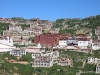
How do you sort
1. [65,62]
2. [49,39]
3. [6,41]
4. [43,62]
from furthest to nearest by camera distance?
[49,39]
[6,41]
[65,62]
[43,62]

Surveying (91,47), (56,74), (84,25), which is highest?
(84,25)

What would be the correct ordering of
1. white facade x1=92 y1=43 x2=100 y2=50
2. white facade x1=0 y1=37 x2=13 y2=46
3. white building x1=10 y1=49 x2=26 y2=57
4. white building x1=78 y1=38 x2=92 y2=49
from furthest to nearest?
1. white facade x1=0 y1=37 x2=13 y2=46
2. white building x1=78 y1=38 x2=92 y2=49
3. white facade x1=92 y1=43 x2=100 y2=50
4. white building x1=10 y1=49 x2=26 y2=57

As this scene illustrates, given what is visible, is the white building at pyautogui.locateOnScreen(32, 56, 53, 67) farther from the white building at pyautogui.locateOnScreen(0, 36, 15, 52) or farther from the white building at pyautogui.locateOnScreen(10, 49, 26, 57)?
the white building at pyautogui.locateOnScreen(0, 36, 15, 52)

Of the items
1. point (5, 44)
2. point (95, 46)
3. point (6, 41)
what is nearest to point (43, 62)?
point (5, 44)

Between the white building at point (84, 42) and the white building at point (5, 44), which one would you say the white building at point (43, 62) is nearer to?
the white building at point (5, 44)

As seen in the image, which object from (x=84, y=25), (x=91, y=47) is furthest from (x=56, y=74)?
(x=84, y=25)

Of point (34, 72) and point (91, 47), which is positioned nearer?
point (34, 72)

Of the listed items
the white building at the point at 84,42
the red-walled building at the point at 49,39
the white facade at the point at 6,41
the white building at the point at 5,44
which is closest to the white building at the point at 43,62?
the white building at the point at 5,44

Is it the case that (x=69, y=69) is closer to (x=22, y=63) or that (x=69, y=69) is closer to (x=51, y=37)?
(x=22, y=63)

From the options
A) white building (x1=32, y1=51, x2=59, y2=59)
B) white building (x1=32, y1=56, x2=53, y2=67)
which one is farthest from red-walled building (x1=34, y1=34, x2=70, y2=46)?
white building (x1=32, y1=56, x2=53, y2=67)

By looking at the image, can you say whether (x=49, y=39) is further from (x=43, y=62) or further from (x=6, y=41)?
(x=43, y=62)

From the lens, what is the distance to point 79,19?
135m

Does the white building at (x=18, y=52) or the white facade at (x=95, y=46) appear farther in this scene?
the white facade at (x=95, y=46)

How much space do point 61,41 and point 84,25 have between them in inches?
1157
